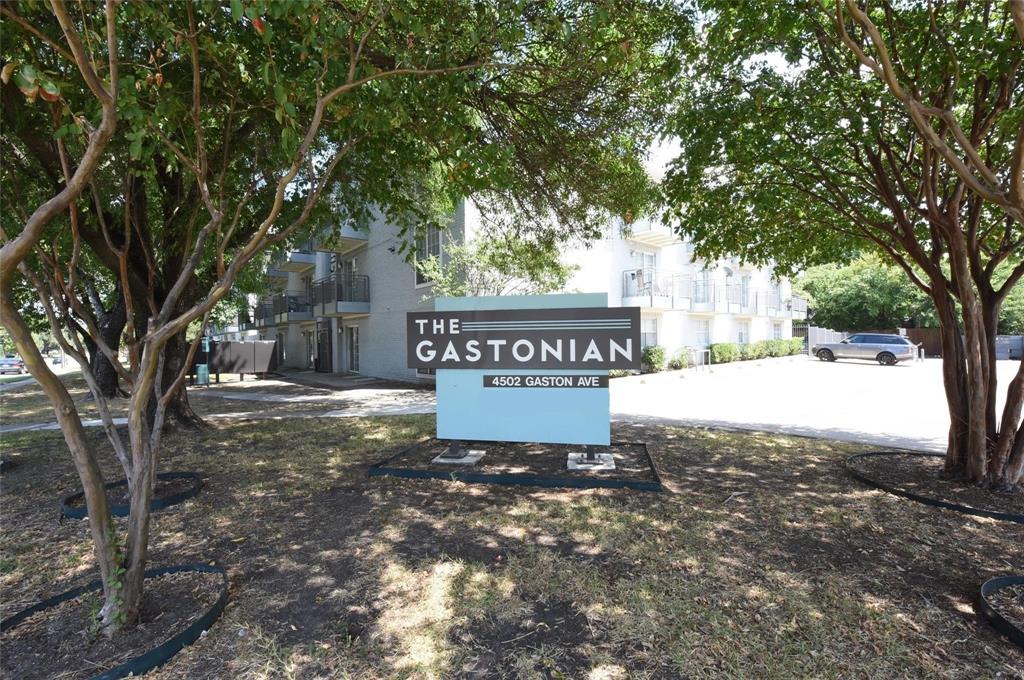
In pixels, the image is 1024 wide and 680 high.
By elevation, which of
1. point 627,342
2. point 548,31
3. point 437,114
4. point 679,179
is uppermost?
point 548,31

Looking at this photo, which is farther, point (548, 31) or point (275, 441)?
point (275, 441)

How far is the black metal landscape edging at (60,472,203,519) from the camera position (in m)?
4.81

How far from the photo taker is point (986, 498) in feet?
16.4

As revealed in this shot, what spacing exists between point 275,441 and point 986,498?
8.71 metres

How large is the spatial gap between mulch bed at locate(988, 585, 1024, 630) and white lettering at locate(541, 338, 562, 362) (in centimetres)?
381

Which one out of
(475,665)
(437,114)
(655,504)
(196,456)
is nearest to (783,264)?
(655,504)

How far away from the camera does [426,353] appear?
636cm

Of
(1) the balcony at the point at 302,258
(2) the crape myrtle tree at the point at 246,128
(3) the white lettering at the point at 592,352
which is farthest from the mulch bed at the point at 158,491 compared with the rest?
(1) the balcony at the point at 302,258

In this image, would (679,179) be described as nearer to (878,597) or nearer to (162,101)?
(878,597)

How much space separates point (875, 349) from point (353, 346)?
81.0ft

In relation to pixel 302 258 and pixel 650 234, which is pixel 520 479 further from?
pixel 302 258

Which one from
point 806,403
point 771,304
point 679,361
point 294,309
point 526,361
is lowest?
point 806,403

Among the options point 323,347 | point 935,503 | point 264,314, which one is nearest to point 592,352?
point 935,503

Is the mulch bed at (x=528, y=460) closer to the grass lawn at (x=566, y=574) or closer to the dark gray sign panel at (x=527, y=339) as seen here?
the grass lawn at (x=566, y=574)
